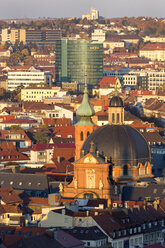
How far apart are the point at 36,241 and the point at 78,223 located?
10312mm

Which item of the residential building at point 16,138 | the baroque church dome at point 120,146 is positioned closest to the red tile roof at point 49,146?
the residential building at point 16,138

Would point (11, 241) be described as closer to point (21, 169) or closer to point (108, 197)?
point (108, 197)

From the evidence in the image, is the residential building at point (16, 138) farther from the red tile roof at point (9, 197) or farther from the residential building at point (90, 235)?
the residential building at point (90, 235)

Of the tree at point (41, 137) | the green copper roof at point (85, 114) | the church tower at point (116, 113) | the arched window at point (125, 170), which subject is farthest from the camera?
the tree at point (41, 137)

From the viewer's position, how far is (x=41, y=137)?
6388 inches

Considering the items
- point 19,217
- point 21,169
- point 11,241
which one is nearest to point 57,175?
point 21,169

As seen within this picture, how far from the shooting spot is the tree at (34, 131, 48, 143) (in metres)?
159

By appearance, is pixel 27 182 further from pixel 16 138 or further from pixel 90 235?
pixel 16 138

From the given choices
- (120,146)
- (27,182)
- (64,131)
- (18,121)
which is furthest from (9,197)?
(18,121)

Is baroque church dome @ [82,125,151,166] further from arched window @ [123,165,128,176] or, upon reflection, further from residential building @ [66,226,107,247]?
residential building @ [66,226,107,247]

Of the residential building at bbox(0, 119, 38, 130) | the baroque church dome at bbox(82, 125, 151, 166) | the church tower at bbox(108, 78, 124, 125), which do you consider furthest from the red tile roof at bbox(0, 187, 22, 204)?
the residential building at bbox(0, 119, 38, 130)

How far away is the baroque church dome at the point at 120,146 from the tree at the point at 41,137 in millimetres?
56399

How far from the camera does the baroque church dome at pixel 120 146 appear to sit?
10025 cm

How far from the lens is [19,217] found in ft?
281
